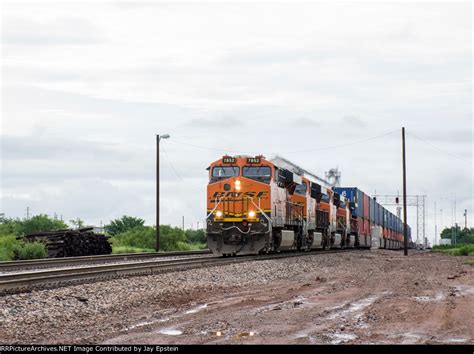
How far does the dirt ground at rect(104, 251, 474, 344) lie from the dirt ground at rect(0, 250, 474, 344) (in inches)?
0.5

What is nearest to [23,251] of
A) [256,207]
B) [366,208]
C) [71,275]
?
[256,207]

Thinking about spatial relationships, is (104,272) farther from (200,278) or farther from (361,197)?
(361,197)

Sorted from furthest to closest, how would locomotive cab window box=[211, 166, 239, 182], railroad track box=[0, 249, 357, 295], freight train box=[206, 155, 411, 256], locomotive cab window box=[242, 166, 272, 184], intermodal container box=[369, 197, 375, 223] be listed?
intermodal container box=[369, 197, 375, 223], locomotive cab window box=[211, 166, 239, 182], locomotive cab window box=[242, 166, 272, 184], freight train box=[206, 155, 411, 256], railroad track box=[0, 249, 357, 295]

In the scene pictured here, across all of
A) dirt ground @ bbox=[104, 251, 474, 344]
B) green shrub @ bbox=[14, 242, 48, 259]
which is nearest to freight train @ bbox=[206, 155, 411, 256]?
green shrub @ bbox=[14, 242, 48, 259]

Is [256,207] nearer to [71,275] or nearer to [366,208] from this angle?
[71,275]

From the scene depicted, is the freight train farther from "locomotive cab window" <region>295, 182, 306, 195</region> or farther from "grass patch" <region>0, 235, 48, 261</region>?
"grass patch" <region>0, 235, 48, 261</region>

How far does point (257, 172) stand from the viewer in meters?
30.6

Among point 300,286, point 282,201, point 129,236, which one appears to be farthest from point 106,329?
point 129,236

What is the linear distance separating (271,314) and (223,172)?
19595 millimetres

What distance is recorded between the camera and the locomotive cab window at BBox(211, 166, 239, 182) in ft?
101

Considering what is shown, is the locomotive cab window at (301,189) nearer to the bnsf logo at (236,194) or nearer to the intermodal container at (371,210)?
the bnsf logo at (236,194)

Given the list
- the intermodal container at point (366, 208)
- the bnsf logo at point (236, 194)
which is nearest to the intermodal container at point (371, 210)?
the intermodal container at point (366, 208)

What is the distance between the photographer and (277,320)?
1086 cm

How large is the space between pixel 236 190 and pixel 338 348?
22.2 metres
